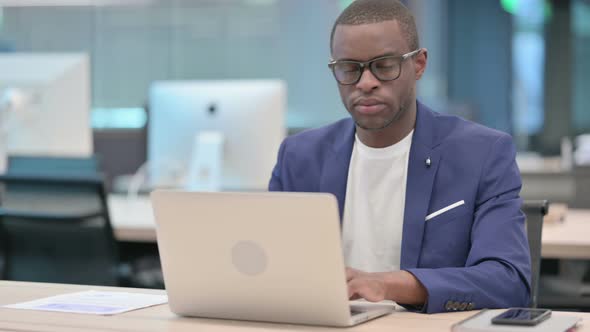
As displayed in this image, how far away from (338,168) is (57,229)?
161 centimetres

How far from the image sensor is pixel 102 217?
131 inches

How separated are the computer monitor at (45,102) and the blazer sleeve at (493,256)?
2.47 metres

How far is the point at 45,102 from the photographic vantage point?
13.3 ft

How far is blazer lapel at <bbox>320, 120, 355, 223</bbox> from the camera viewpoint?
7.04 ft

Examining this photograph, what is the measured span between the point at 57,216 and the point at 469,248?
1783 millimetres

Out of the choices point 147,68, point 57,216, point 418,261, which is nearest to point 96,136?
point 147,68

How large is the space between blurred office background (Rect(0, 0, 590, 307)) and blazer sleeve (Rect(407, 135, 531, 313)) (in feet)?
15.3

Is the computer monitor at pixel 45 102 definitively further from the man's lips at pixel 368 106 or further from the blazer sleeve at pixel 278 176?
the man's lips at pixel 368 106

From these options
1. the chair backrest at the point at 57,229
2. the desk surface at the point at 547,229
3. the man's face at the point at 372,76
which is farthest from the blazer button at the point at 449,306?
the chair backrest at the point at 57,229

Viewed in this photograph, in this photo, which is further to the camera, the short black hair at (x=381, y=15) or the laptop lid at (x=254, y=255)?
the short black hair at (x=381, y=15)

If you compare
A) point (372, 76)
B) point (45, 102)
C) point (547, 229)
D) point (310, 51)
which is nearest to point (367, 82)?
point (372, 76)

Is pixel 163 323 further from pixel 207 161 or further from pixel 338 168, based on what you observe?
pixel 207 161

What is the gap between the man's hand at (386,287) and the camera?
1647 mm

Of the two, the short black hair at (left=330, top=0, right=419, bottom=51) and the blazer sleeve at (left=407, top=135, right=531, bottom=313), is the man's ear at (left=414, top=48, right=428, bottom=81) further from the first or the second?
the blazer sleeve at (left=407, top=135, right=531, bottom=313)
